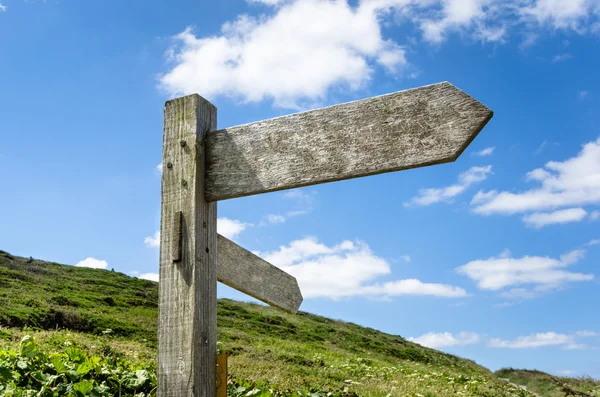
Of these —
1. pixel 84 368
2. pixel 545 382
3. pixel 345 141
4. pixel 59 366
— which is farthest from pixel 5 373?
pixel 545 382

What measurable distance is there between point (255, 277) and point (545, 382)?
16632mm

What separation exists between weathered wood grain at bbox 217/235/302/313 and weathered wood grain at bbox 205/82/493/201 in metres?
0.73

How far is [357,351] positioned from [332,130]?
20.7 metres

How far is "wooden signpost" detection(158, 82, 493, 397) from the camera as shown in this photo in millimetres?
2635

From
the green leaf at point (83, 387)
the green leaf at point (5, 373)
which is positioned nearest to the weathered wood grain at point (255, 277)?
the green leaf at point (83, 387)

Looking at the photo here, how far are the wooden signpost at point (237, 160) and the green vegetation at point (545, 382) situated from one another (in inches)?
446

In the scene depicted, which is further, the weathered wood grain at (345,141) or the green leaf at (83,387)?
the green leaf at (83,387)

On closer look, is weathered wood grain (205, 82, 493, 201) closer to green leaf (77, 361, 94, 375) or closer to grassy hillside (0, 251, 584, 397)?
grassy hillside (0, 251, 584, 397)

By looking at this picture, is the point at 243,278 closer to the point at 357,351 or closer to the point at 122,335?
the point at 122,335

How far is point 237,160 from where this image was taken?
3.03m

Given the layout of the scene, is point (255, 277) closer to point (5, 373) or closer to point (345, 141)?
point (345, 141)

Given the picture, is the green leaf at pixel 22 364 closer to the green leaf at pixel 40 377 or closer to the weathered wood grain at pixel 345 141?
the green leaf at pixel 40 377

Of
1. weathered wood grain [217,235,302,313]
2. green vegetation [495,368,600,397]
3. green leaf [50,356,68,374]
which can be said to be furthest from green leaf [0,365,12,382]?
green vegetation [495,368,600,397]

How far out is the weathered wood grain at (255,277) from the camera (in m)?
3.67
